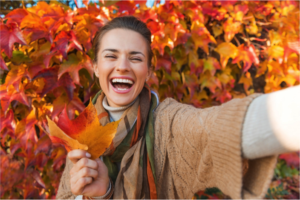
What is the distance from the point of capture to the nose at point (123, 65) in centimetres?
90

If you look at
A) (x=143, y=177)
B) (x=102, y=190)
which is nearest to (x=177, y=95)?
(x=143, y=177)

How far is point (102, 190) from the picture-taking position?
73 cm

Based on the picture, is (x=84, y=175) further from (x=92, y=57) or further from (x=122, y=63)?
(x=92, y=57)

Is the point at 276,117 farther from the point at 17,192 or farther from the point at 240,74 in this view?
the point at 17,192

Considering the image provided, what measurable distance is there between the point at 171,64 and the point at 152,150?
0.69 meters

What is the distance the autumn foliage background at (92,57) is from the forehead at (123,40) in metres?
0.14

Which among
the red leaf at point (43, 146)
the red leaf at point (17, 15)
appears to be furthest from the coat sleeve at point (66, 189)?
the red leaf at point (17, 15)

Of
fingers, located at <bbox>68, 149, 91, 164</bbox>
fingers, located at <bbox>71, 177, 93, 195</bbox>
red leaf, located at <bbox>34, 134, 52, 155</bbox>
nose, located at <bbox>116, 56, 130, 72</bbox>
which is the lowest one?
red leaf, located at <bbox>34, 134, 52, 155</bbox>

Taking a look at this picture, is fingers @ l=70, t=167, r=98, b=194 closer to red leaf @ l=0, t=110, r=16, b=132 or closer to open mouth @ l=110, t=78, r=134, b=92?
open mouth @ l=110, t=78, r=134, b=92

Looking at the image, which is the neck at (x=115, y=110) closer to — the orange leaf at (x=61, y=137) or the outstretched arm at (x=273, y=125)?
the orange leaf at (x=61, y=137)

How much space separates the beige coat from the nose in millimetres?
A: 261

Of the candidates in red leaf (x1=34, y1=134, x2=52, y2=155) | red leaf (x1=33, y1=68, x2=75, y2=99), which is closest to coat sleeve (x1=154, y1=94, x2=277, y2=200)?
red leaf (x1=33, y1=68, x2=75, y2=99)

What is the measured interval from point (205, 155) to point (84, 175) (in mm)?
401

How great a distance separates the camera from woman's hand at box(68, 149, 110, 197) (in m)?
0.61
